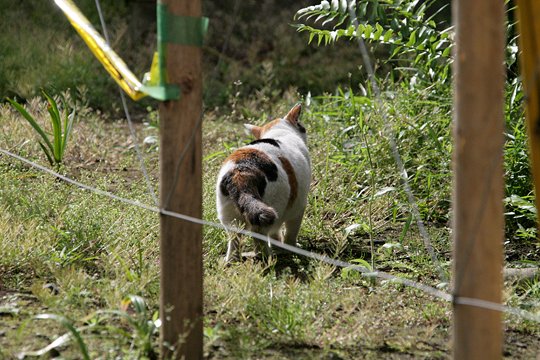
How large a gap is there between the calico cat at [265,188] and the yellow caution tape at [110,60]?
3.08 ft

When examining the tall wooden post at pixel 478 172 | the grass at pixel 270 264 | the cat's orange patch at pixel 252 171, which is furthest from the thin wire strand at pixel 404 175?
the tall wooden post at pixel 478 172

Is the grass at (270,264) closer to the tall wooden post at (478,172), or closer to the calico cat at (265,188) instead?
the calico cat at (265,188)

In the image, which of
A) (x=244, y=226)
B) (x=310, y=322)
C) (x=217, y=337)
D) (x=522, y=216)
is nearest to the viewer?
(x=217, y=337)

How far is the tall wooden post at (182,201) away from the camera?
291cm

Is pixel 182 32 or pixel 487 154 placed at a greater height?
pixel 182 32

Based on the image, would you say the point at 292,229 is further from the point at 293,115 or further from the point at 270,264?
the point at 270,264

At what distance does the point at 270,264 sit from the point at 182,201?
1.13 metres

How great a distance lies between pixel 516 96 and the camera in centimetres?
512

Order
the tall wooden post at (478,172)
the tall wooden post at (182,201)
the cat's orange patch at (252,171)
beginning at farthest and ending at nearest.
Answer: the cat's orange patch at (252,171) → the tall wooden post at (182,201) → the tall wooden post at (478,172)

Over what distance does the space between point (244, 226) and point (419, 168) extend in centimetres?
142

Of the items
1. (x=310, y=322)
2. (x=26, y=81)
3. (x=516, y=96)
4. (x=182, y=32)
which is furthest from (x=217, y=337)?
(x=26, y=81)

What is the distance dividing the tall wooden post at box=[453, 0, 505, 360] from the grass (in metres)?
0.89

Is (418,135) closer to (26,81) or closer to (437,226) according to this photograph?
(437,226)

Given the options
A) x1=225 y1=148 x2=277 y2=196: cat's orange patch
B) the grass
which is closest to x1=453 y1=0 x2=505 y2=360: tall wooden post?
the grass
